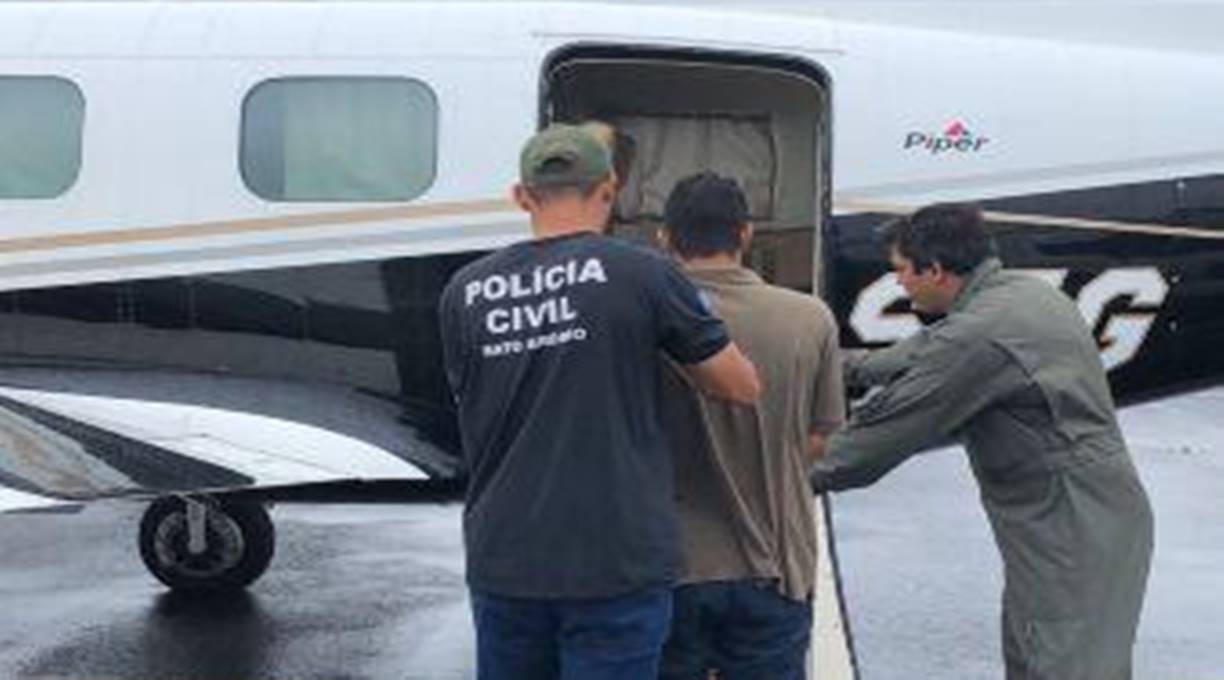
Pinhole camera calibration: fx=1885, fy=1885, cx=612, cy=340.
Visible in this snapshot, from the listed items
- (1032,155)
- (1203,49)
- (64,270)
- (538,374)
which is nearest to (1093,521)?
(538,374)

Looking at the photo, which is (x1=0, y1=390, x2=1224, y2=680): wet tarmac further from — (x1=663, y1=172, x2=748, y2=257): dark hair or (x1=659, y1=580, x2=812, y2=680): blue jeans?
(x1=663, y1=172, x2=748, y2=257): dark hair

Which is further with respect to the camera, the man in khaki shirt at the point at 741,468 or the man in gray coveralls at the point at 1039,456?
the man in gray coveralls at the point at 1039,456

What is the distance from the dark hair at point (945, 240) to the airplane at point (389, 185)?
2.99 m

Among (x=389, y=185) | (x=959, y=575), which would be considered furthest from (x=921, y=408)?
(x=959, y=575)

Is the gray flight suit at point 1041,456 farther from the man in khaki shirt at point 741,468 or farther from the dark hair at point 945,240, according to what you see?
the man in khaki shirt at point 741,468

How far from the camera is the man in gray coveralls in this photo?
15.4ft

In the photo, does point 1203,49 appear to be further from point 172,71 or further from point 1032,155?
point 172,71

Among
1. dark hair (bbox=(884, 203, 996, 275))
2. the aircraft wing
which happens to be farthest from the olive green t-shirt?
the aircraft wing

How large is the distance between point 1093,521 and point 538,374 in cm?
157

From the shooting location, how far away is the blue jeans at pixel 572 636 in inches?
156

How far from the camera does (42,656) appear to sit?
8133 mm

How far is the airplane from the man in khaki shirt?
11.5ft

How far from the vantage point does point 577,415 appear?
3.93m

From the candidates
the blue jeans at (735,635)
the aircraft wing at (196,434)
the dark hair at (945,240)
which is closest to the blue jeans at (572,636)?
the blue jeans at (735,635)
